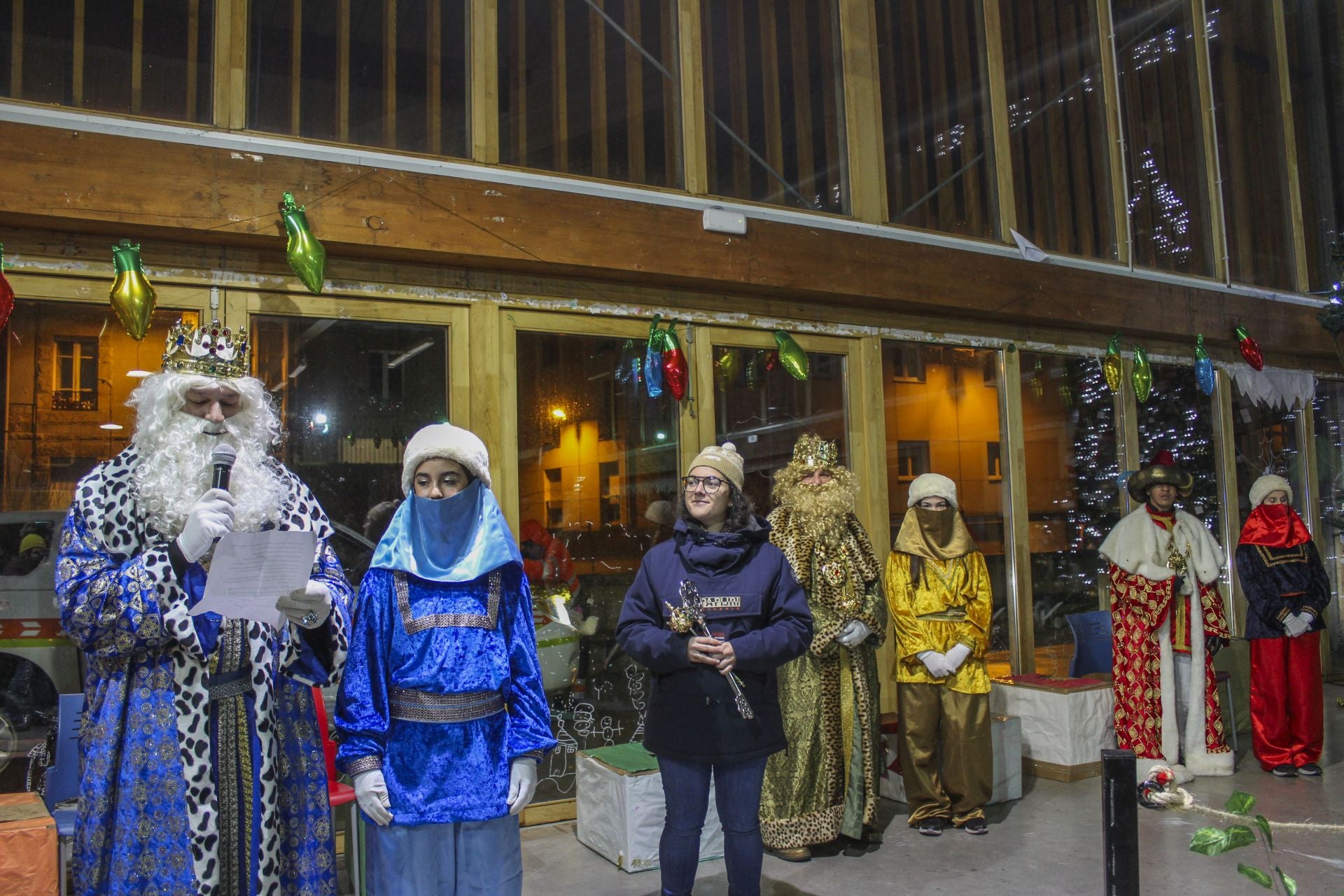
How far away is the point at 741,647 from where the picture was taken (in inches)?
137

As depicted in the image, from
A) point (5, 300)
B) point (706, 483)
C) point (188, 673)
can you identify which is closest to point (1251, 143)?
point (706, 483)

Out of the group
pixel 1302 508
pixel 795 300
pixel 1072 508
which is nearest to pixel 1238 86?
pixel 1302 508

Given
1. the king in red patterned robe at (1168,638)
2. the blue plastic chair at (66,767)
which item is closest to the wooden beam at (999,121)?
the king in red patterned robe at (1168,638)

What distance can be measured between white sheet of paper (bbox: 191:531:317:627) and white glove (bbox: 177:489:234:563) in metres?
0.07

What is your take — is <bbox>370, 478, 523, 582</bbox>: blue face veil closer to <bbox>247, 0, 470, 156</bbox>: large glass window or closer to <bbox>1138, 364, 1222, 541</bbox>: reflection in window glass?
<bbox>247, 0, 470, 156</bbox>: large glass window

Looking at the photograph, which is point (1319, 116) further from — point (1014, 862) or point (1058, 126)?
point (1014, 862)

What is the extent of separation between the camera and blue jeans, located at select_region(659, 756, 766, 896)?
3492mm

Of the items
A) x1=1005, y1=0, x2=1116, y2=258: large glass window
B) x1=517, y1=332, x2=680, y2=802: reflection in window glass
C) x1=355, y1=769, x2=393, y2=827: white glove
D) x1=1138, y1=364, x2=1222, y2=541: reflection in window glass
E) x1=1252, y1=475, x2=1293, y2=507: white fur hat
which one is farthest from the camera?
x1=1138, y1=364, x2=1222, y2=541: reflection in window glass

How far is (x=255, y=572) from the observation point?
94.7 inches

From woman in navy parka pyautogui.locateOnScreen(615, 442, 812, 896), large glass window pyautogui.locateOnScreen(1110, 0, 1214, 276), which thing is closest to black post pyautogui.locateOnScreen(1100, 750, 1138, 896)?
woman in navy parka pyautogui.locateOnScreen(615, 442, 812, 896)

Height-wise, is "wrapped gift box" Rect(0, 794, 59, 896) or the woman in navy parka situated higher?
the woman in navy parka

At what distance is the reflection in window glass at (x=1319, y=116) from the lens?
9109 mm

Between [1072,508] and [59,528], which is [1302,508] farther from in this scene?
[59,528]

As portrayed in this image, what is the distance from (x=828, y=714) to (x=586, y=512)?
5.30ft
